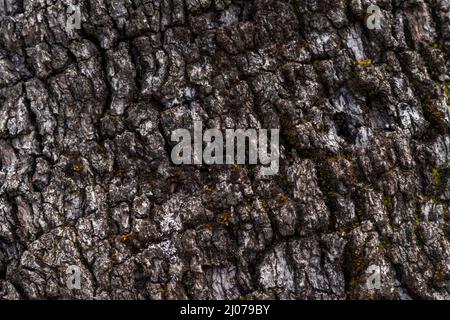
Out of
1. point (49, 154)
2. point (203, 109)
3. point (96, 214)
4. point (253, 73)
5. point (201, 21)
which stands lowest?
point (96, 214)

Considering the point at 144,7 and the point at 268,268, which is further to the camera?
the point at 144,7

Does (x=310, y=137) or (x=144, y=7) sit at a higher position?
(x=144, y=7)

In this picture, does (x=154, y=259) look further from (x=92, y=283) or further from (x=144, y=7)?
(x=144, y=7)

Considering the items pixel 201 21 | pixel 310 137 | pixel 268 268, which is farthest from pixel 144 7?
pixel 268 268

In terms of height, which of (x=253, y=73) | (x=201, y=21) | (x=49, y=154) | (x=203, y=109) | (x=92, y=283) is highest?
(x=201, y=21)

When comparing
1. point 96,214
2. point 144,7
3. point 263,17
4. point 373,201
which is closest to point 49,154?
point 96,214

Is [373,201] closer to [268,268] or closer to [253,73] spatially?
[268,268]
